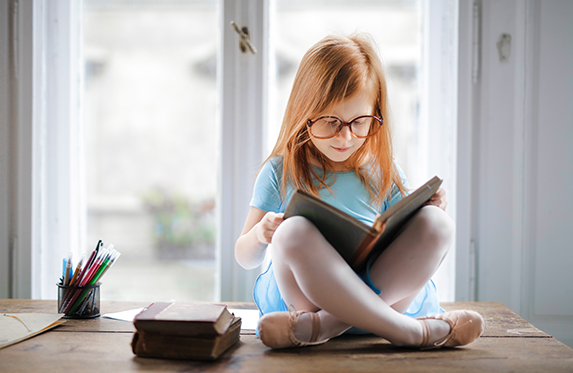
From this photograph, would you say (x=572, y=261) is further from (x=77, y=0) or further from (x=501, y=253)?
(x=77, y=0)

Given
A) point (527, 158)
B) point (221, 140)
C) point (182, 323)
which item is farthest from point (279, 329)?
point (527, 158)

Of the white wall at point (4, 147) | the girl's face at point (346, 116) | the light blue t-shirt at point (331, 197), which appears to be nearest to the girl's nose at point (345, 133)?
the girl's face at point (346, 116)

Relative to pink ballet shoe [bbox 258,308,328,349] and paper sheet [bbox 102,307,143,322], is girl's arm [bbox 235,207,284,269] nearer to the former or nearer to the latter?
pink ballet shoe [bbox 258,308,328,349]

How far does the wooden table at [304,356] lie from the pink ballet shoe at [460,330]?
0.02 meters

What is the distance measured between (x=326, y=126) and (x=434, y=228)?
325 mm

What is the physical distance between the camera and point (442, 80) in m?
1.59

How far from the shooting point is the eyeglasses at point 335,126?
0.95m

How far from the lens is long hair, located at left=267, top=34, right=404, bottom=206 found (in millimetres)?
972

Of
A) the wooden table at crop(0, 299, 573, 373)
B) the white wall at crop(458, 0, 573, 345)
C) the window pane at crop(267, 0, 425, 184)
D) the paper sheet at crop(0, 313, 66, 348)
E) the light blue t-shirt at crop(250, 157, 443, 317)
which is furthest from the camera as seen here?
the window pane at crop(267, 0, 425, 184)

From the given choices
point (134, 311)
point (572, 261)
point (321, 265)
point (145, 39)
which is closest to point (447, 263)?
point (572, 261)

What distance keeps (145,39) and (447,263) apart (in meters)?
1.42

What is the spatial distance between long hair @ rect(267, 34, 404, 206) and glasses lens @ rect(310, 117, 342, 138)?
2cm

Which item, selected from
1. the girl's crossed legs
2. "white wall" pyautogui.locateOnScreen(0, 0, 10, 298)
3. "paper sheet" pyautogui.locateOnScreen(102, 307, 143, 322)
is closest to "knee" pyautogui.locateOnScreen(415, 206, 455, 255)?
the girl's crossed legs

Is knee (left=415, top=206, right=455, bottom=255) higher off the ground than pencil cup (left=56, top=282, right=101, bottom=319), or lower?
higher
